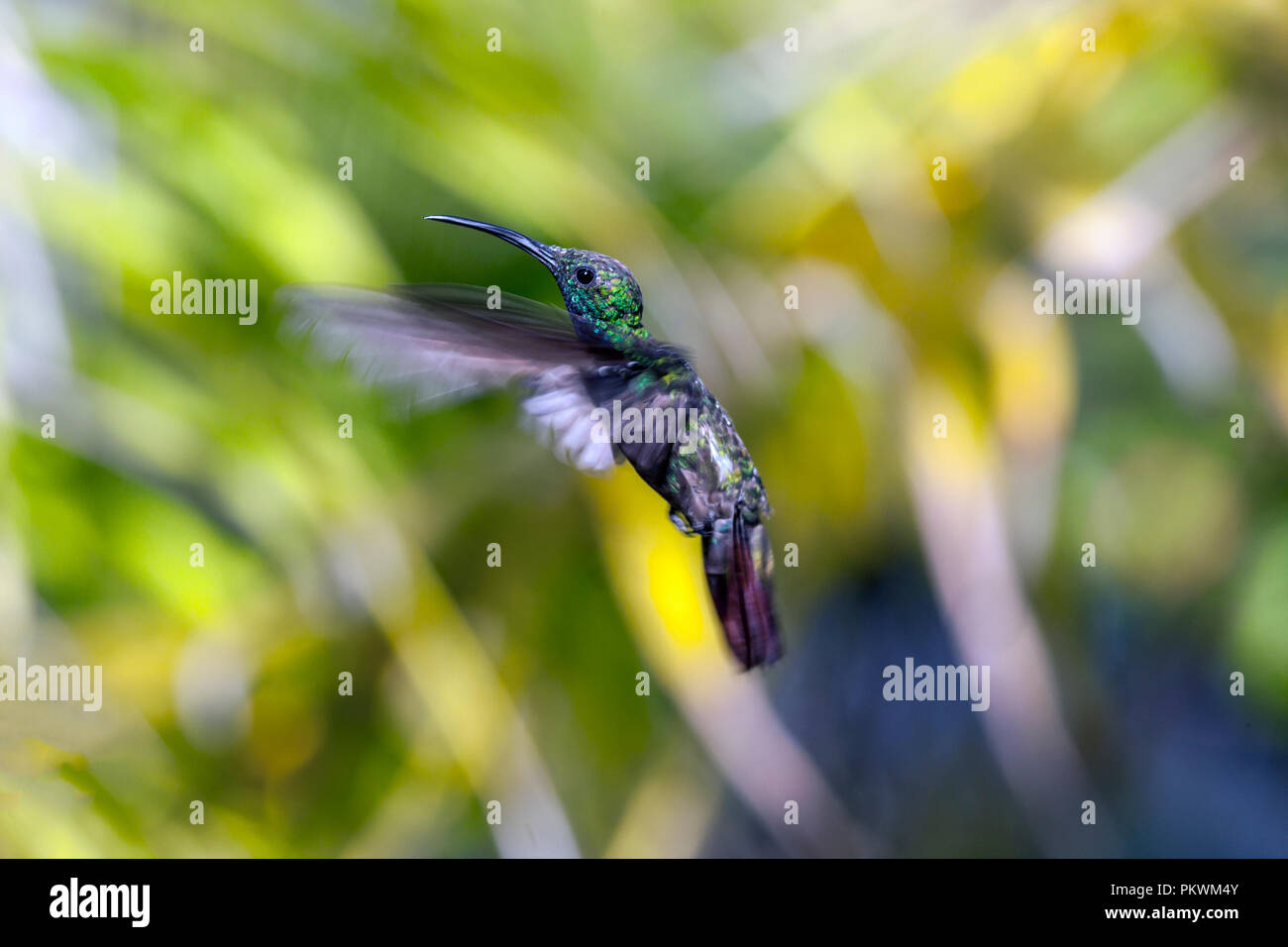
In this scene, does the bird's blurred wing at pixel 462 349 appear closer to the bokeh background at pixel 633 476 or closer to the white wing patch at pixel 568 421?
the white wing patch at pixel 568 421

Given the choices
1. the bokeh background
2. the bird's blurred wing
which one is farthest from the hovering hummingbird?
the bokeh background

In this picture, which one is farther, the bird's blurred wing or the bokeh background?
the bokeh background

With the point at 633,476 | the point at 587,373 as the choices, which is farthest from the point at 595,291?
the point at 633,476

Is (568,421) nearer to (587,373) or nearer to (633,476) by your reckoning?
(587,373)

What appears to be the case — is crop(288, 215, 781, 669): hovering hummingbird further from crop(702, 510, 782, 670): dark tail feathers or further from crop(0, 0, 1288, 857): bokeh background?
crop(0, 0, 1288, 857): bokeh background
